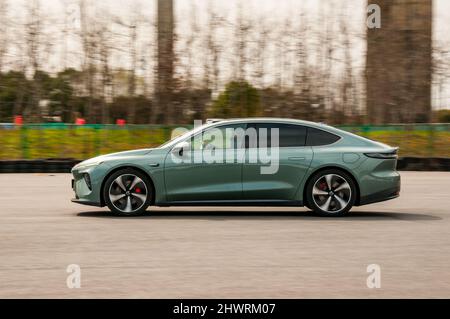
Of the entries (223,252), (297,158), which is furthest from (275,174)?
(223,252)

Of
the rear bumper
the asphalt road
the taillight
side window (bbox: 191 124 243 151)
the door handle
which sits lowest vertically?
the asphalt road

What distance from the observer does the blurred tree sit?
107ft

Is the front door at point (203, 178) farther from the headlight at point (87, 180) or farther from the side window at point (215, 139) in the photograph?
the headlight at point (87, 180)

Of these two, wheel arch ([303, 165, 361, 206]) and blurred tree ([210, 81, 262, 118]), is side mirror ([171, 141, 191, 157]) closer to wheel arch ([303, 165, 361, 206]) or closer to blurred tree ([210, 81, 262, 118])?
wheel arch ([303, 165, 361, 206])

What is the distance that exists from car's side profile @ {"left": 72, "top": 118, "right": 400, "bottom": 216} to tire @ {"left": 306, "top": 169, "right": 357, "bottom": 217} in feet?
0.05

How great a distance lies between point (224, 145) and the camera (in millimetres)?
12250

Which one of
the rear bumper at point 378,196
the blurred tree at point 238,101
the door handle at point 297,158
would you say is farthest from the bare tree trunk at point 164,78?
the rear bumper at point 378,196

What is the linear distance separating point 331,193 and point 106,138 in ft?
49.7

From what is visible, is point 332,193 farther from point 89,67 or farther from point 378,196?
point 89,67

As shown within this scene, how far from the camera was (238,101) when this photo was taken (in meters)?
32.6

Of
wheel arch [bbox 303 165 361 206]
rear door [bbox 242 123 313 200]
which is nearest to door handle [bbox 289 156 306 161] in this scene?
rear door [bbox 242 123 313 200]

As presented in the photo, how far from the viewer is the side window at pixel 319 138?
12429 mm

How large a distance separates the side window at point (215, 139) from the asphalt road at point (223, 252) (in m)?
1.00
